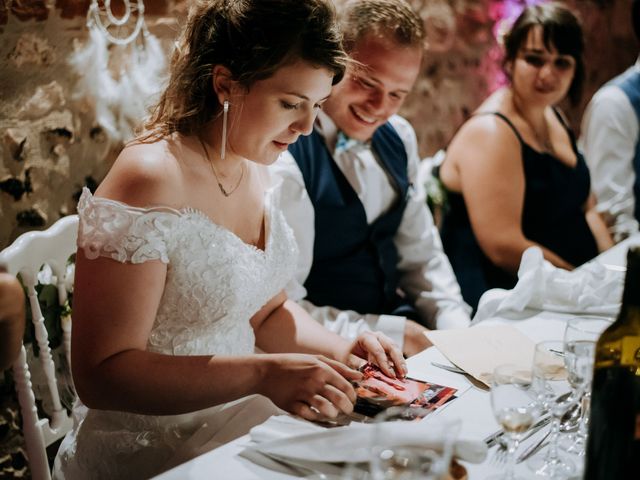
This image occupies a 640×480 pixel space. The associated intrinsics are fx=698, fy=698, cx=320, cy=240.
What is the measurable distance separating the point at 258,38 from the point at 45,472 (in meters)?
0.96

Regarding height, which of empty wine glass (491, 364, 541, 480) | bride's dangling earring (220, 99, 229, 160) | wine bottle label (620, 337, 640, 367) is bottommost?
empty wine glass (491, 364, 541, 480)

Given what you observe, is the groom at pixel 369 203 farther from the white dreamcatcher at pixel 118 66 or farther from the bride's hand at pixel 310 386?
the bride's hand at pixel 310 386

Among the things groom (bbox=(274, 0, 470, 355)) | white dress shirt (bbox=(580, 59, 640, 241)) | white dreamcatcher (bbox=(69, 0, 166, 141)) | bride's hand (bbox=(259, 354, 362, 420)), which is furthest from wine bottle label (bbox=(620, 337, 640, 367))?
white dress shirt (bbox=(580, 59, 640, 241))

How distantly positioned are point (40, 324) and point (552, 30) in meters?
2.06

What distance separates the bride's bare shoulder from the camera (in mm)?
1274

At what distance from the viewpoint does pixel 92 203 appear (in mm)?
1267

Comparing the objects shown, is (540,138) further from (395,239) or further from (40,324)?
(40,324)

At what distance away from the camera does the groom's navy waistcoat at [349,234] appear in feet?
6.57

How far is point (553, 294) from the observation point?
176 centimetres

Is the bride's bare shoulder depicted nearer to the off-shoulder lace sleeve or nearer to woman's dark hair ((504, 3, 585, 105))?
the off-shoulder lace sleeve

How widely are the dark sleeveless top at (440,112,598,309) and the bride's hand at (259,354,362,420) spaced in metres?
1.52

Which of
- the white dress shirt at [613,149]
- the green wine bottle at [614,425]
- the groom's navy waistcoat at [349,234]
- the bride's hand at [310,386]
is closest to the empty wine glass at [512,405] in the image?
the green wine bottle at [614,425]

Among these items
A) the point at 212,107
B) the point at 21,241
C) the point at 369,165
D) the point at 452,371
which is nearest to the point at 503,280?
the point at 369,165

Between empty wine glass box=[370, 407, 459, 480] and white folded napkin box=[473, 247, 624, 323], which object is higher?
empty wine glass box=[370, 407, 459, 480]
